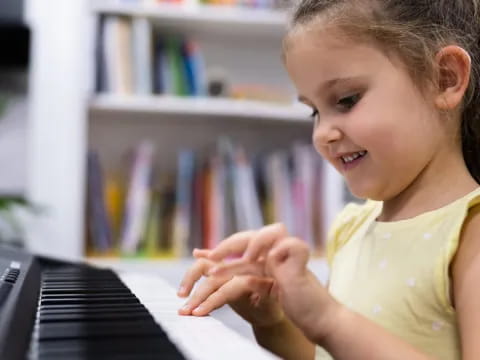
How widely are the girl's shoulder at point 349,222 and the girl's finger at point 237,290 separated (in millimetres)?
233

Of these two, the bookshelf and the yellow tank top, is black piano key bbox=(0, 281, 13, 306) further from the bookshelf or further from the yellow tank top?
the bookshelf

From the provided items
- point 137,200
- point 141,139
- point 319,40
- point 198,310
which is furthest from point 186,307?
point 141,139

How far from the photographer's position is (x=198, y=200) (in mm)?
2268

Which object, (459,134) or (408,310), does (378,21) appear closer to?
(459,134)

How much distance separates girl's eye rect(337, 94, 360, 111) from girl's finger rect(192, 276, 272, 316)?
0.76ft

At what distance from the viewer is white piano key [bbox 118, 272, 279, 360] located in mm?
442

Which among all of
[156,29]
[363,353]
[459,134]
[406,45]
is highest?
[156,29]

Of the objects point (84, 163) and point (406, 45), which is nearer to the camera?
point (406, 45)

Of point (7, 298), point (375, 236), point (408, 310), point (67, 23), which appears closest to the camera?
point (7, 298)

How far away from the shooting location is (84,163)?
2219mm

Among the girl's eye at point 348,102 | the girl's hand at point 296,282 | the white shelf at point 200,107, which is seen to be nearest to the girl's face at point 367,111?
the girl's eye at point 348,102

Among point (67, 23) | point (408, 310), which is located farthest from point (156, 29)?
point (408, 310)

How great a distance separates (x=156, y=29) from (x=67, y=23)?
289mm

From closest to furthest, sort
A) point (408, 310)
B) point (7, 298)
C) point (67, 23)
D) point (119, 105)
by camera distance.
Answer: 1. point (7, 298)
2. point (408, 310)
3. point (119, 105)
4. point (67, 23)
